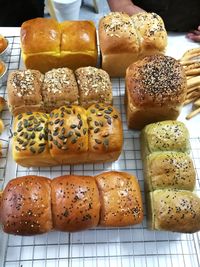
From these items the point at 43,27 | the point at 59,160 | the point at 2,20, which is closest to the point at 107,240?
the point at 59,160

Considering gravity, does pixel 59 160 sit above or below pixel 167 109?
below

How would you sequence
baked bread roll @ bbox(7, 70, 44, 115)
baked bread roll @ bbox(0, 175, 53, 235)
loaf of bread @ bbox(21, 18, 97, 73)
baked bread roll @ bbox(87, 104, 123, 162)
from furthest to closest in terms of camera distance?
1. loaf of bread @ bbox(21, 18, 97, 73)
2. baked bread roll @ bbox(7, 70, 44, 115)
3. baked bread roll @ bbox(87, 104, 123, 162)
4. baked bread roll @ bbox(0, 175, 53, 235)

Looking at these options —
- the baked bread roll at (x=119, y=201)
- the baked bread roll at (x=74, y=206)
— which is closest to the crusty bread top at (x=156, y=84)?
the baked bread roll at (x=119, y=201)

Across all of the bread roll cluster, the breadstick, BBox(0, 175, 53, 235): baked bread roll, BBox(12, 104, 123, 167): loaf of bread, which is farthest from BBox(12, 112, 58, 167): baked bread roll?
the breadstick

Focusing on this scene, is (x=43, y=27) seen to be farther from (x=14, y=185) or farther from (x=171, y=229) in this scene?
(x=171, y=229)

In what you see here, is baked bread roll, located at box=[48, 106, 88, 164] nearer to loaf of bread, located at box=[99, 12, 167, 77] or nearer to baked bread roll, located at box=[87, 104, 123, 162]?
baked bread roll, located at box=[87, 104, 123, 162]

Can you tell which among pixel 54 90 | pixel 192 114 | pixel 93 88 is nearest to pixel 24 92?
pixel 54 90
